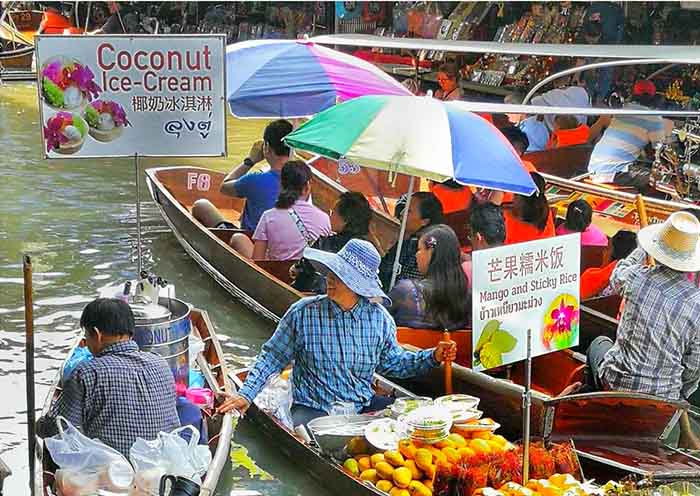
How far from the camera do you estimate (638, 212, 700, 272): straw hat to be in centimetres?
468

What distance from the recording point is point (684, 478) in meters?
3.87

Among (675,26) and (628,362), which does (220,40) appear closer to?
(628,362)

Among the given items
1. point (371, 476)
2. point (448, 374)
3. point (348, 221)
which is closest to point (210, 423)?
point (371, 476)

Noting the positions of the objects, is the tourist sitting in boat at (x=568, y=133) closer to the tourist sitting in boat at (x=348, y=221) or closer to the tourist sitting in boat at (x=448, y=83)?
the tourist sitting in boat at (x=448, y=83)

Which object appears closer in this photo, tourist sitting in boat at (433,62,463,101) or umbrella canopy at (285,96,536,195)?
umbrella canopy at (285,96,536,195)

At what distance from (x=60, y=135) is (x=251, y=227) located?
2.47 metres

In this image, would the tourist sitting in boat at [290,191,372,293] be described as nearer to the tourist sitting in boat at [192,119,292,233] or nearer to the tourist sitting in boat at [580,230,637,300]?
the tourist sitting in boat at [192,119,292,233]

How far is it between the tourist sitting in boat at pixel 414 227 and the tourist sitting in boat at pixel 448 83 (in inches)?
214

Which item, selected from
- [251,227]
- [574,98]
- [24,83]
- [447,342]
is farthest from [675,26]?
[24,83]

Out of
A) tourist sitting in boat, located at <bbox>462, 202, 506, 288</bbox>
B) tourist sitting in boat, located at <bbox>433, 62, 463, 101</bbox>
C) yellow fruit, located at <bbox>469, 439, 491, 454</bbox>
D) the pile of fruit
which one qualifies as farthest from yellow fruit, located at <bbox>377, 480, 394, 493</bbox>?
tourist sitting in boat, located at <bbox>433, 62, 463, 101</bbox>

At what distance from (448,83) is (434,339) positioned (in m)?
7.80

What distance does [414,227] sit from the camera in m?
6.64

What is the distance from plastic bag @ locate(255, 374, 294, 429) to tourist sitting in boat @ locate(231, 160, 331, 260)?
182 cm

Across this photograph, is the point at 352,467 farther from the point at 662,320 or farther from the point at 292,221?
the point at 292,221
